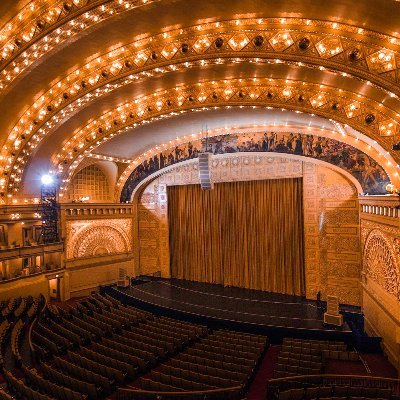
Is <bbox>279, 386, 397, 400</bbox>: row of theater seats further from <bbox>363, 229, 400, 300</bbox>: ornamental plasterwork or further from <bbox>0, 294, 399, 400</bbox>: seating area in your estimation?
<bbox>363, 229, 400, 300</bbox>: ornamental plasterwork

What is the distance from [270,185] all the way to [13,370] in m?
13.0

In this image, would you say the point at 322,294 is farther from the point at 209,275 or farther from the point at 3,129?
the point at 3,129

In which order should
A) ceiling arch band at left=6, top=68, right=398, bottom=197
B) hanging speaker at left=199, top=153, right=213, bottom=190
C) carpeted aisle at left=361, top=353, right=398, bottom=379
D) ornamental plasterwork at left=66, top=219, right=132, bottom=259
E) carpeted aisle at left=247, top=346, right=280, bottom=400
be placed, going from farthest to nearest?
ornamental plasterwork at left=66, top=219, right=132, bottom=259 → hanging speaker at left=199, top=153, right=213, bottom=190 → ceiling arch band at left=6, top=68, right=398, bottom=197 → carpeted aisle at left=361, top=353, right=398, bottom=379 → carpeted aisle at left=247, top=346, right=280, bottom=400

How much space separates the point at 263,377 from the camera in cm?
921

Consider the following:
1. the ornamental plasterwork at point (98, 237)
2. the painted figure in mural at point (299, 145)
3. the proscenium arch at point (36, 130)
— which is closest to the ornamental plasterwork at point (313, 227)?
the painted figure in mural at point (299, 145)

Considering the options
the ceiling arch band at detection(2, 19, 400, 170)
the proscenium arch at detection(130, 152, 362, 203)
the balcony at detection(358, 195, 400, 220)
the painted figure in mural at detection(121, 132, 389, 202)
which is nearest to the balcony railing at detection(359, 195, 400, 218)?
the balcony at detection(358, 195, 400, 220)

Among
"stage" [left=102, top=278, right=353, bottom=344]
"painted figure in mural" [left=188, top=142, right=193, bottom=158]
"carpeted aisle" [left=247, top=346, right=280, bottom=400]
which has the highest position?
"painted figure in mural" [left=188, top=142, right=193, bottom=158]

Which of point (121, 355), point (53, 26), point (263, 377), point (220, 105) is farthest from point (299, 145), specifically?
point (121, 355)

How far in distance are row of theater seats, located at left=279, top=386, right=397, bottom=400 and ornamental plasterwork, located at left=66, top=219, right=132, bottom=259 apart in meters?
14.0

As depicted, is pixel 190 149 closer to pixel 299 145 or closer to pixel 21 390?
pixel 299 145

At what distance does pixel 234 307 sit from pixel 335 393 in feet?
25.5

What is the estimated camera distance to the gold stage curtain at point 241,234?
17.2 m

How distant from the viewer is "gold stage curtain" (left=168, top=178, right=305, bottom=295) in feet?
56.3

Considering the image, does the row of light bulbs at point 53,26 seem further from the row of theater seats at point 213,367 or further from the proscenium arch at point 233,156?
the row of theater seats at point 213,367
